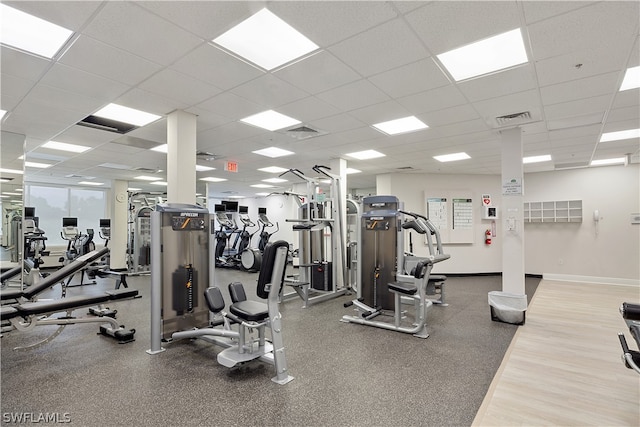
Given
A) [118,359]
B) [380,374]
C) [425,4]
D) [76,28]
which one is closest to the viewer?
[425,4]

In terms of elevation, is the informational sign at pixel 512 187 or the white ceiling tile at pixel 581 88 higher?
the white ceiling tile at pixel 581 88

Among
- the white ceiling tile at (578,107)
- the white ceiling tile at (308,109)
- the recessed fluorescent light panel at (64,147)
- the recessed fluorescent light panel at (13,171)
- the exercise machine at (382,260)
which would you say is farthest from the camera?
the recessed fluorescent light panel at (64,147)

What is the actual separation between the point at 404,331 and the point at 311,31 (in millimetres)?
3238

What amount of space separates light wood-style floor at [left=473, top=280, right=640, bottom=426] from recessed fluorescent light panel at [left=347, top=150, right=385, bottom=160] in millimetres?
3532

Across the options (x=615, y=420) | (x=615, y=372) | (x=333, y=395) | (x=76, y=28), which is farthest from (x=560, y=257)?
(x=76, y=28)

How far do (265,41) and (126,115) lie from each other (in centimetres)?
262

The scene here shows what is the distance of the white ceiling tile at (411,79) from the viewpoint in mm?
2795

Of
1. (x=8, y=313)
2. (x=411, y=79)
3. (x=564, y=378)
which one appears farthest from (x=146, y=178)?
(x=564, y=378)

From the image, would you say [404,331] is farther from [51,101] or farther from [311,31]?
[51,101]

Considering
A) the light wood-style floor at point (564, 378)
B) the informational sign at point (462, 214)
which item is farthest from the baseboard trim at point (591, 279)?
the light wood-style floor at point (564, 378)

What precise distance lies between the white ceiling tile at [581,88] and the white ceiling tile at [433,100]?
31.6 inches

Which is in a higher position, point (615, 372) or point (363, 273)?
point (363, 273)

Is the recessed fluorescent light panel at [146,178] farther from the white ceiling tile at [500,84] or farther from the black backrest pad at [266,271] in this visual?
the white ceiling tile at [500,84]

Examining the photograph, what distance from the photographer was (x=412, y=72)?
289 centimetres
